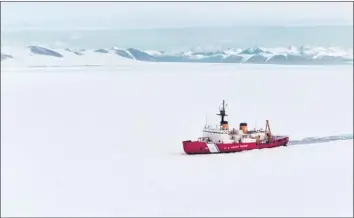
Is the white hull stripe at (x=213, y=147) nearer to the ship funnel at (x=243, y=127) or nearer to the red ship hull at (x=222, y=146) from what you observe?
the red ship hull at (x=222, y=146)

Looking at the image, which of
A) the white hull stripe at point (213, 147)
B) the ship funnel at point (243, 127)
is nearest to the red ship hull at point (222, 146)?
the white hull stripe at point (213, 147)

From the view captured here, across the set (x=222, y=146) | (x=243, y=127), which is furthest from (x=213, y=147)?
(x=243, y=127)

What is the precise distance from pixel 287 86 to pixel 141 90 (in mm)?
1444

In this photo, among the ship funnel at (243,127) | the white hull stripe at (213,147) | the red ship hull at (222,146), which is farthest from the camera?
the ship funnel at (243,127)

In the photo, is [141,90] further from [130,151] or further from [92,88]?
[130,151]

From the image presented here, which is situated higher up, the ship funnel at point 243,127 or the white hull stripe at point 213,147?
the ship funnel at point 243,127

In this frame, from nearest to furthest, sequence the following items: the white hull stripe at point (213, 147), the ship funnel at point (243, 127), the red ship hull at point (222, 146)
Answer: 1. the red ship hull at point (222, 146)
2. the white hull stripe at point (213, 147)
3. the ship funnel at point (243, 127)

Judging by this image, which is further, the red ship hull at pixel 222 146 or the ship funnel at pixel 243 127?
the ship funnel at pixel 243 127

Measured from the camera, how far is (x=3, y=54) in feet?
23.4

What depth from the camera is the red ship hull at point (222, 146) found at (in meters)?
6.54

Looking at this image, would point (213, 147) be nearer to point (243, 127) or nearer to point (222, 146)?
point (222, 146)

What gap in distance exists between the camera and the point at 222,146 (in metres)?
6.68

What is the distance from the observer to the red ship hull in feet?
21.5

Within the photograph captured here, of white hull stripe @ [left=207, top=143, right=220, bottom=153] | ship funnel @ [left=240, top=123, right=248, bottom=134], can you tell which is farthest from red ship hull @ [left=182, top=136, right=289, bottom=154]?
ship funnel @ [left=240, top=123, right=248, bottom=134]
